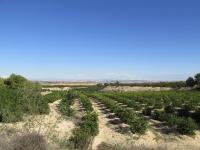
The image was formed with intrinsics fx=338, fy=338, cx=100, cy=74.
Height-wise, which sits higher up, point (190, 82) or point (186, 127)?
point (190, 82)

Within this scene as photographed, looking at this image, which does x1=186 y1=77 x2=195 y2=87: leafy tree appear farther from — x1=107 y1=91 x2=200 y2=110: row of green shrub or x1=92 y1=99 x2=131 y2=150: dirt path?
x1=92 y1=99 x2=131 y2=150: dirt path

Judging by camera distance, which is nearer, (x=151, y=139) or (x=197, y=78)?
(x=151, y=139)

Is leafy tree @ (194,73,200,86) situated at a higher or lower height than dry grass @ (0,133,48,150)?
higher

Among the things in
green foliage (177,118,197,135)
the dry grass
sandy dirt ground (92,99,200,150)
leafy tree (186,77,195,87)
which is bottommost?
sandy dirt ground (92,99,200,150)

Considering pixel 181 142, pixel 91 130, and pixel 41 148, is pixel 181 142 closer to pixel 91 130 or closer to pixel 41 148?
pixel 91 130

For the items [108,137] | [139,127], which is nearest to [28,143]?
[108,137]

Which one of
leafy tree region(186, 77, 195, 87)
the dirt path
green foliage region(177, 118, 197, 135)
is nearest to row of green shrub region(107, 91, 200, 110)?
green foliage region(177, 118, 197, 135)

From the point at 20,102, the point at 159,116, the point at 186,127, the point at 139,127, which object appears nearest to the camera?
the point at 20,102

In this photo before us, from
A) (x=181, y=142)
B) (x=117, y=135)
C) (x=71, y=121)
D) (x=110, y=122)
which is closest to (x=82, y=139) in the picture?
(x=117, y=135)

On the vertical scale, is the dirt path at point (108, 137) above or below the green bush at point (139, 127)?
below

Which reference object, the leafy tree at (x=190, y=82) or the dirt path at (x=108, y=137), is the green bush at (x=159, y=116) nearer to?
the dirt path at (x=108, y=137)

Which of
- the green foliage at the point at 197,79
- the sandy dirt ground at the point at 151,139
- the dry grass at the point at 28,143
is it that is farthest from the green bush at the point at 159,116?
the green foliage at the point at 197,79

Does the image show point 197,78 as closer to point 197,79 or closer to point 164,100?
point 197,79

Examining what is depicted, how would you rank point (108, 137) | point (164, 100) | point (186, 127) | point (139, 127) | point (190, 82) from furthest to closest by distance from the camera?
point (190, 82) < point (164, 100) < point (186, 127) < point (139, 127) < point (108, 137)
